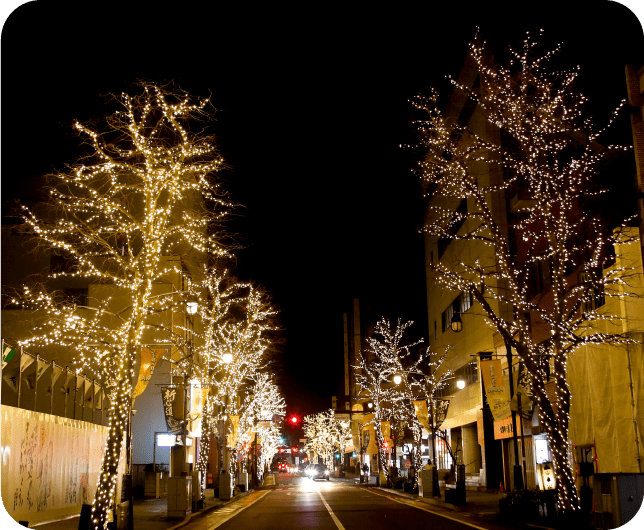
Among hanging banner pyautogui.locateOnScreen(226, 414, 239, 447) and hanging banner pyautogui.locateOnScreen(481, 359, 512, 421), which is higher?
hanging banner pyautogui.locateOnScreen(481, 359, 512, 421)

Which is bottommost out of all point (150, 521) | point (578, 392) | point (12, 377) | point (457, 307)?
point (150, 521)

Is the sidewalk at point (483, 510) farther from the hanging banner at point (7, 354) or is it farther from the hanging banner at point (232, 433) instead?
the hanging banner at point (7, 354)

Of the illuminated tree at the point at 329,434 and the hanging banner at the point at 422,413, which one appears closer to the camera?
the hanging banner at the point at 422,413

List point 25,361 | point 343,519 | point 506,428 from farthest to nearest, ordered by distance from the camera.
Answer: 1. point 506,428
2. point 25,361
3. point 343,519

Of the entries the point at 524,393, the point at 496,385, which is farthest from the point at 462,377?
the point at 496,385

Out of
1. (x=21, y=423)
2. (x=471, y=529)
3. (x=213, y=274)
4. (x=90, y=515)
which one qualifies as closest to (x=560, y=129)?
(x=471, y=529)

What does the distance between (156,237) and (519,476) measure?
16736 mm

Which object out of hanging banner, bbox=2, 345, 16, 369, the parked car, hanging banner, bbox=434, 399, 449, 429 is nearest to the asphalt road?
hanging banner, bbox=2, 345, 16, 369

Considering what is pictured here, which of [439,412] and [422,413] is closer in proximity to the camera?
[422,413]

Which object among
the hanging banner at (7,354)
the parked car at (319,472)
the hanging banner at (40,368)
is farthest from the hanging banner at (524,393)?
the parked car at (319,472)

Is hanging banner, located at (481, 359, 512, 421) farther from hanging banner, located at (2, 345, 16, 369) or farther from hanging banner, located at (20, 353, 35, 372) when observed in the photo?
hanging banner, located at (2, 345, 16, 369)

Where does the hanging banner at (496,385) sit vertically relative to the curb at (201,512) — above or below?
above

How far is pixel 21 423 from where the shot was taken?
769 inches

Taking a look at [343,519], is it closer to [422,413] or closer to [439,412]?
[422,413]
